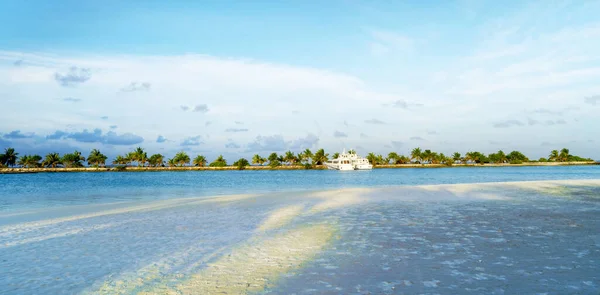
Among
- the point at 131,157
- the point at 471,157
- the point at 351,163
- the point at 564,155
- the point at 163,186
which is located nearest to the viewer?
the point at 163,186

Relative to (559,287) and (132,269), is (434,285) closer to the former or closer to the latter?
(559,287)

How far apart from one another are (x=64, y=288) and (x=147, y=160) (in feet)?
559

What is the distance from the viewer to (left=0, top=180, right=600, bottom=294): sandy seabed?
7258 millimetres

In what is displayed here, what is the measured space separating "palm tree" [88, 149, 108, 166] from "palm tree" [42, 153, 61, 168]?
37.0ft

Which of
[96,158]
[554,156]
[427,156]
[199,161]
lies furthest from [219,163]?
[554,156]

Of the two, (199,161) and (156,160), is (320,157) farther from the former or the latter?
(156,160)

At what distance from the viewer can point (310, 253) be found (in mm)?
9820

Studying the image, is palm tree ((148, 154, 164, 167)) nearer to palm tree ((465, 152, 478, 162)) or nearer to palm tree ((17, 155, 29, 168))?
palm tree ((17, 155, 29, 168))

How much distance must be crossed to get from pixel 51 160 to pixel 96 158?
15285mm

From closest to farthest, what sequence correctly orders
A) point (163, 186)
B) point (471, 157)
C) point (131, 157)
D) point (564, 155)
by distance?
point (163, 186), point (131, 157), point (471, 157), point (564, 155)

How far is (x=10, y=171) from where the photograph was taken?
432 ft

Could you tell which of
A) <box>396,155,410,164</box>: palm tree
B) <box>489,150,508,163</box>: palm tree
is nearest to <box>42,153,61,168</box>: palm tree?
<box>396,155,410,164</box>: palm tree

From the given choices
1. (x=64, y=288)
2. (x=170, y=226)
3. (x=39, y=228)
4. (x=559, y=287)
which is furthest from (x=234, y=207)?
(x=559, y=287)

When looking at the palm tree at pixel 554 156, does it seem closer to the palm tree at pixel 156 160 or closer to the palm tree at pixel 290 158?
the palm tree at pixel 290 158
